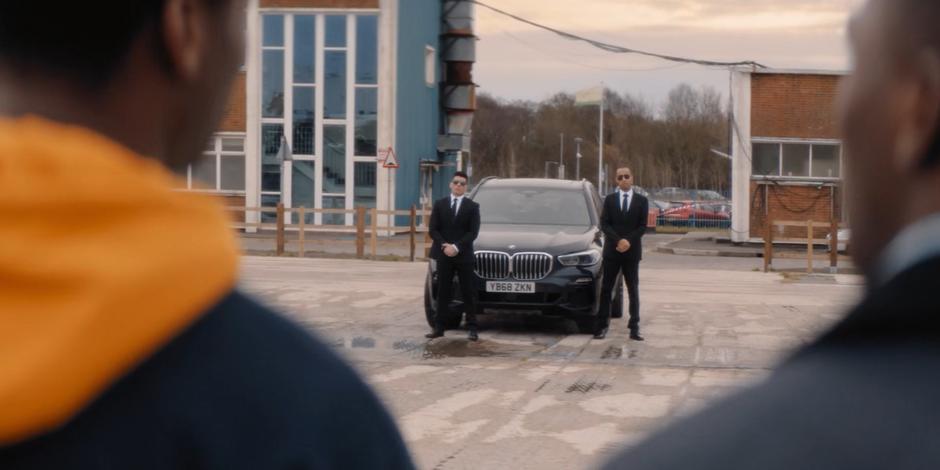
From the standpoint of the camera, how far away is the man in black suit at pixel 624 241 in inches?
621

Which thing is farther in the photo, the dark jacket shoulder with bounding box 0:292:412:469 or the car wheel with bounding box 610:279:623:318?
the car wheel with bounding box 610:279:623:318

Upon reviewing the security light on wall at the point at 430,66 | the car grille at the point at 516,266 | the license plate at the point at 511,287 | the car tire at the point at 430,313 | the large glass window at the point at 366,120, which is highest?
the security light on wall at the point at 430,66

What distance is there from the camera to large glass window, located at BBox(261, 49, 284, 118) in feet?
149

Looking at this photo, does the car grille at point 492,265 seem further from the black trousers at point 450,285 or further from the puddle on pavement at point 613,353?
the puddle on pavement at point 613,353

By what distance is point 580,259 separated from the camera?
53.1ft

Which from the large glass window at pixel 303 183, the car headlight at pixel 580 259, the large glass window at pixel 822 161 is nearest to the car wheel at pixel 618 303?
the car headlight at pixel 580 259

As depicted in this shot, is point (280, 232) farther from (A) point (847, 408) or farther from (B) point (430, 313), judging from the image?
(A) point (847, 408)

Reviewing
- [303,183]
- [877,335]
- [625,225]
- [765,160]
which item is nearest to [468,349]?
[625,225]

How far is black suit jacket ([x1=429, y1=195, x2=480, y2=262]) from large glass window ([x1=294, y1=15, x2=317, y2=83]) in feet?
101

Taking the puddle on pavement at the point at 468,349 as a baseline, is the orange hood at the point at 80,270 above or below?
above

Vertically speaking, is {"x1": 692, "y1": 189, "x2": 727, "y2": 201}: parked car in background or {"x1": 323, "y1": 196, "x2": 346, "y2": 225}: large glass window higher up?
{"x1": 692, "y1": 189, "x2": 727, "y2": 201}: parked car in background

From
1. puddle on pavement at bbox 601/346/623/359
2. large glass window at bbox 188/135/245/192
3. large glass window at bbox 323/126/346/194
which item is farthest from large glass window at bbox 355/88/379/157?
puddle on pavement at bbox 601/346/623/359

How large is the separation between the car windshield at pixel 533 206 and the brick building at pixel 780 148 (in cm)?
2645

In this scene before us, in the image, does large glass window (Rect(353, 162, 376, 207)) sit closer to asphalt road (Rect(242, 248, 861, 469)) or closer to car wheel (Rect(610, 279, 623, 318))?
asphalt road (Rect(242, 248, 861, 469))
